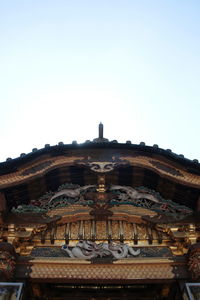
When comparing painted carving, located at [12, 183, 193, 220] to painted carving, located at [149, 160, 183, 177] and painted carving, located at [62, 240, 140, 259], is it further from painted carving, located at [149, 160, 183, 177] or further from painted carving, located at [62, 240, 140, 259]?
painted carving, located at [62, 240, 140, 259]

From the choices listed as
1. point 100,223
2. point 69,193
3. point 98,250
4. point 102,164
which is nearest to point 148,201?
point 100,223

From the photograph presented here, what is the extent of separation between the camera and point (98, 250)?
6805mm

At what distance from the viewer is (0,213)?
23.7 ft

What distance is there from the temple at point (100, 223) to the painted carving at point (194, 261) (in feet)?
0.05

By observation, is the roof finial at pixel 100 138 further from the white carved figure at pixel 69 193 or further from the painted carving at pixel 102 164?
the white carved figure at pixel 69 193

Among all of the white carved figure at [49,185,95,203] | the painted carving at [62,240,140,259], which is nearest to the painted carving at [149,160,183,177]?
the white carved figure at [49,185,95,203]

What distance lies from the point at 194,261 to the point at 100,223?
210 cm

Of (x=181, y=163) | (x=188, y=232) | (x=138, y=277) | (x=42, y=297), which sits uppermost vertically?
(x=181, y=163)

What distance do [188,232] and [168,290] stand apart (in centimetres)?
110

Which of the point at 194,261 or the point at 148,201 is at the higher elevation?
the point at 148,201

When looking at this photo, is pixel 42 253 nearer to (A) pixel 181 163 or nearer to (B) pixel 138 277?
(B) pixel 138 277

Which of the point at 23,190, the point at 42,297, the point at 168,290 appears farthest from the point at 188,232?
the point at 23,190

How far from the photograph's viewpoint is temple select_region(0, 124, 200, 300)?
6.36 m

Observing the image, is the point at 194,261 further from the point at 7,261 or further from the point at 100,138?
the point at 100,138
